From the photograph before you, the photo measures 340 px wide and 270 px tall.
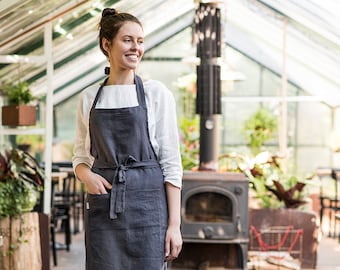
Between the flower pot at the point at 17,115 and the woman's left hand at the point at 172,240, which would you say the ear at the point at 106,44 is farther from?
the flower pot at the point at 17,115

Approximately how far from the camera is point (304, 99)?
450 inches

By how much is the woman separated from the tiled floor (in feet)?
14.1

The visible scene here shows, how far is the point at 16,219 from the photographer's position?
5.16 metres

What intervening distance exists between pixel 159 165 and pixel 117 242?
24 centimetres

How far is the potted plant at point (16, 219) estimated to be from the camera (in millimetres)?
5117

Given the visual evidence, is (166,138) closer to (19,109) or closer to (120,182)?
(120,182)

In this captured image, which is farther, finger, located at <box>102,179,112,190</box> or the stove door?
the stove door

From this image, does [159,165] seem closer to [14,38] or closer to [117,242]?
[117,242]

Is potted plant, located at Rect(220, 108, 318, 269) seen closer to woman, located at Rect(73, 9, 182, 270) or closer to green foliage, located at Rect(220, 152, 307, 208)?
green foliage, located at Rect(220, 152, 307, 208)

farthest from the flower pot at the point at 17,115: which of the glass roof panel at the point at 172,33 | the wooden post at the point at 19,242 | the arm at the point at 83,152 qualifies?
the arm at the point at 83,152

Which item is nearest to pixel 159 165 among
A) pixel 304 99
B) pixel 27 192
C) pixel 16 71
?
pixel 27 192

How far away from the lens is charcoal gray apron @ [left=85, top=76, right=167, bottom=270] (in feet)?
6.90

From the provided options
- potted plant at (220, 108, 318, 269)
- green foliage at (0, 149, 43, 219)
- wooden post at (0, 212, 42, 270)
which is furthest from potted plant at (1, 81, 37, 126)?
potted plant at (220, 108, 318, 269)

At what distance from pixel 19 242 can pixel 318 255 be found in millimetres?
3407
